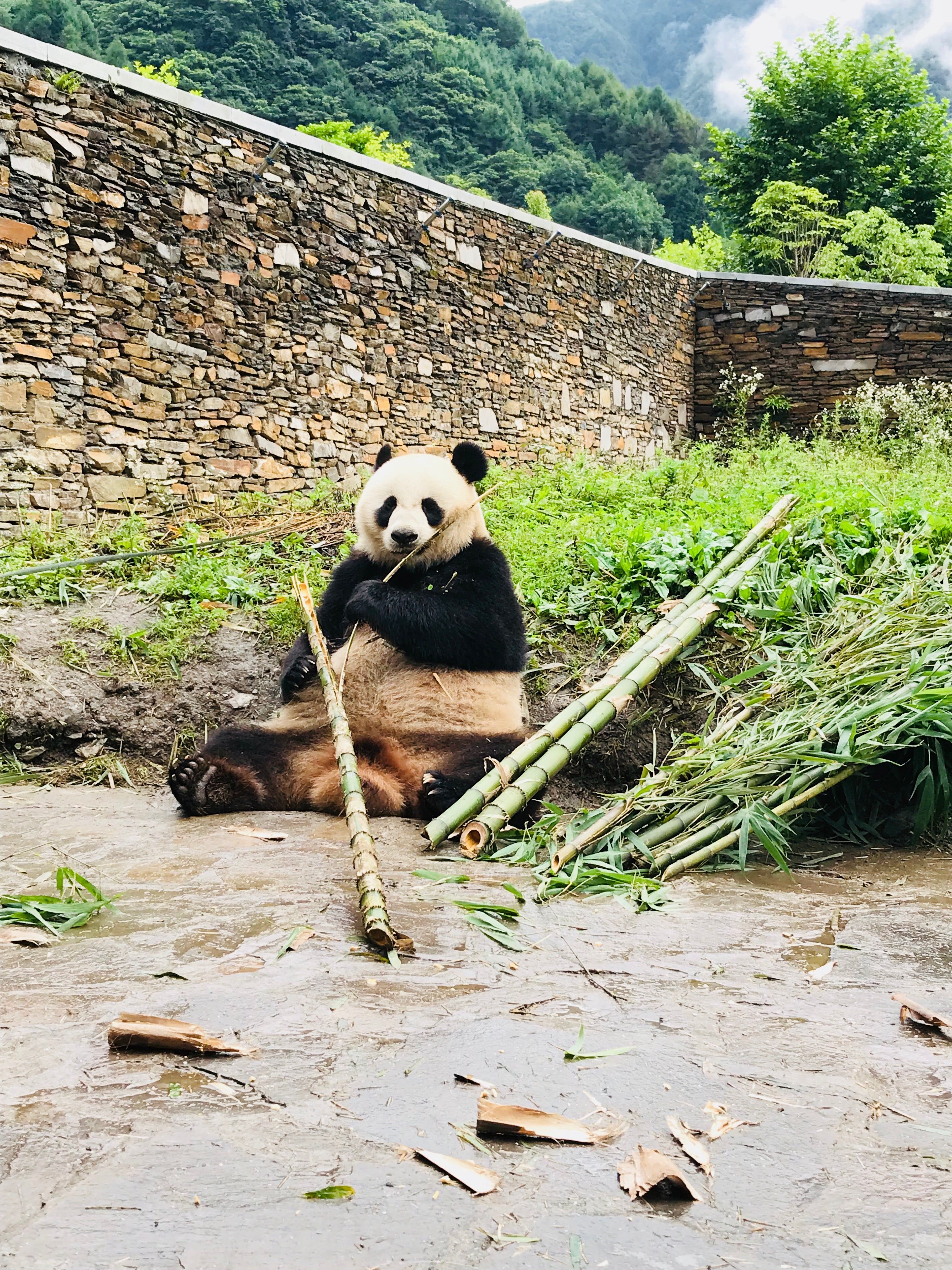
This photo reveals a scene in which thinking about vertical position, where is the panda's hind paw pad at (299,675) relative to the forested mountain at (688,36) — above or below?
below

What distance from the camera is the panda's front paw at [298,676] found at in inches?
155

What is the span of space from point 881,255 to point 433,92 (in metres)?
32.3

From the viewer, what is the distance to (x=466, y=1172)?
126 centimetres

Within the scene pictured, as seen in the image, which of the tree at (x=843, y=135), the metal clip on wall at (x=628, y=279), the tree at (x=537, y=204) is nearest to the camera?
the metal clip on wall at (x=628, y=279)

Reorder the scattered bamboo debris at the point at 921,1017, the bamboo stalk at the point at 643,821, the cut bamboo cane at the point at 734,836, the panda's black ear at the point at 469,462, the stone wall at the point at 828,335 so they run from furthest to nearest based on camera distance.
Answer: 1. the stone wall at the point at 828,335
2. the panda's black ear at the point at 469,462
3. the bamboo stalk at the point at 643,821
4. the cut bamboo cane at the point at 734,836
5. the scattered bamboo debris at the point at 921,1017

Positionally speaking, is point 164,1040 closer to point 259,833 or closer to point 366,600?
point 259,833

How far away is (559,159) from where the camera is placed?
47844mm

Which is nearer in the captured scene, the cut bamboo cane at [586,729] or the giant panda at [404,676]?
the cut bamboo cane at [586,729]

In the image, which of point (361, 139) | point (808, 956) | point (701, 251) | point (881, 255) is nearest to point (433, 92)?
point (361, 139)

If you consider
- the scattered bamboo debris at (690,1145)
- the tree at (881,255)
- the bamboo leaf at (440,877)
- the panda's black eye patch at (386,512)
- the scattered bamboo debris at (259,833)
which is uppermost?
the tree at (881,255)

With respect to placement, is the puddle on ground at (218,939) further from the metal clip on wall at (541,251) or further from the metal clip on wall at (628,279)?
the metal clip on wall at (628,279)

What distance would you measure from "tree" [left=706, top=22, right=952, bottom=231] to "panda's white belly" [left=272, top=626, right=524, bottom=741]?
76.7 feet

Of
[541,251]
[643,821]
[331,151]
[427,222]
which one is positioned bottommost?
[643,821]

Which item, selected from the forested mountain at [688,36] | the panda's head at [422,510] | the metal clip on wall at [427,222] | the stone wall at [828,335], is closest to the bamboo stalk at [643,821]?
the panda's head at [422,510]
